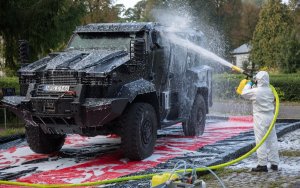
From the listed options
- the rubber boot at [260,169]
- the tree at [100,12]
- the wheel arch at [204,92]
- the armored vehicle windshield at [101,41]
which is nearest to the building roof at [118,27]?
the armored vehicle windshield at [101,41]

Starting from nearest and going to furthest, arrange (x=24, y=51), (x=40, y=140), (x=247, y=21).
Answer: (x=40, y=140) → (x=24, y=51) → (x=247, y=21)

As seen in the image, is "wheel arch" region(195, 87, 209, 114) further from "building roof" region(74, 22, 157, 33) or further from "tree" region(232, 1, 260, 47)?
"tree" region(232, 1, 260, 47)

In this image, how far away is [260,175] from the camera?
7.63 m

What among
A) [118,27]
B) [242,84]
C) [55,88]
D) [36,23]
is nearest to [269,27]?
[36,23]

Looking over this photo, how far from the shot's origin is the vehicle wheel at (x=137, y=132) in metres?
8.51

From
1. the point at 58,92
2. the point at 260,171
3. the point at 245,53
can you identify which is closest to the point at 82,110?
the point at 58,92

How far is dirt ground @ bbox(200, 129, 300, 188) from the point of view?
6.99 metres

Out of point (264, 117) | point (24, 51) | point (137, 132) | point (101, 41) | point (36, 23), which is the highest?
point (36, 23)

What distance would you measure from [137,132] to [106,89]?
922 mm

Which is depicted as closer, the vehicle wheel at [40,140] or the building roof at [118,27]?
the vehicle wheel at [40,140]

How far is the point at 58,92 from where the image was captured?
8.31 meters

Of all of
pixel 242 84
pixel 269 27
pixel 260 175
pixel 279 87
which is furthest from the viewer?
pixel 269 27

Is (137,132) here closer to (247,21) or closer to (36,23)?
(36,23)

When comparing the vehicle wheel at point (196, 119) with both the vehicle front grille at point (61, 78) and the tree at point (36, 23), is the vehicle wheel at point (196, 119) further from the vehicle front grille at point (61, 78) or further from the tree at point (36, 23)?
the tree at point (36, 23)
